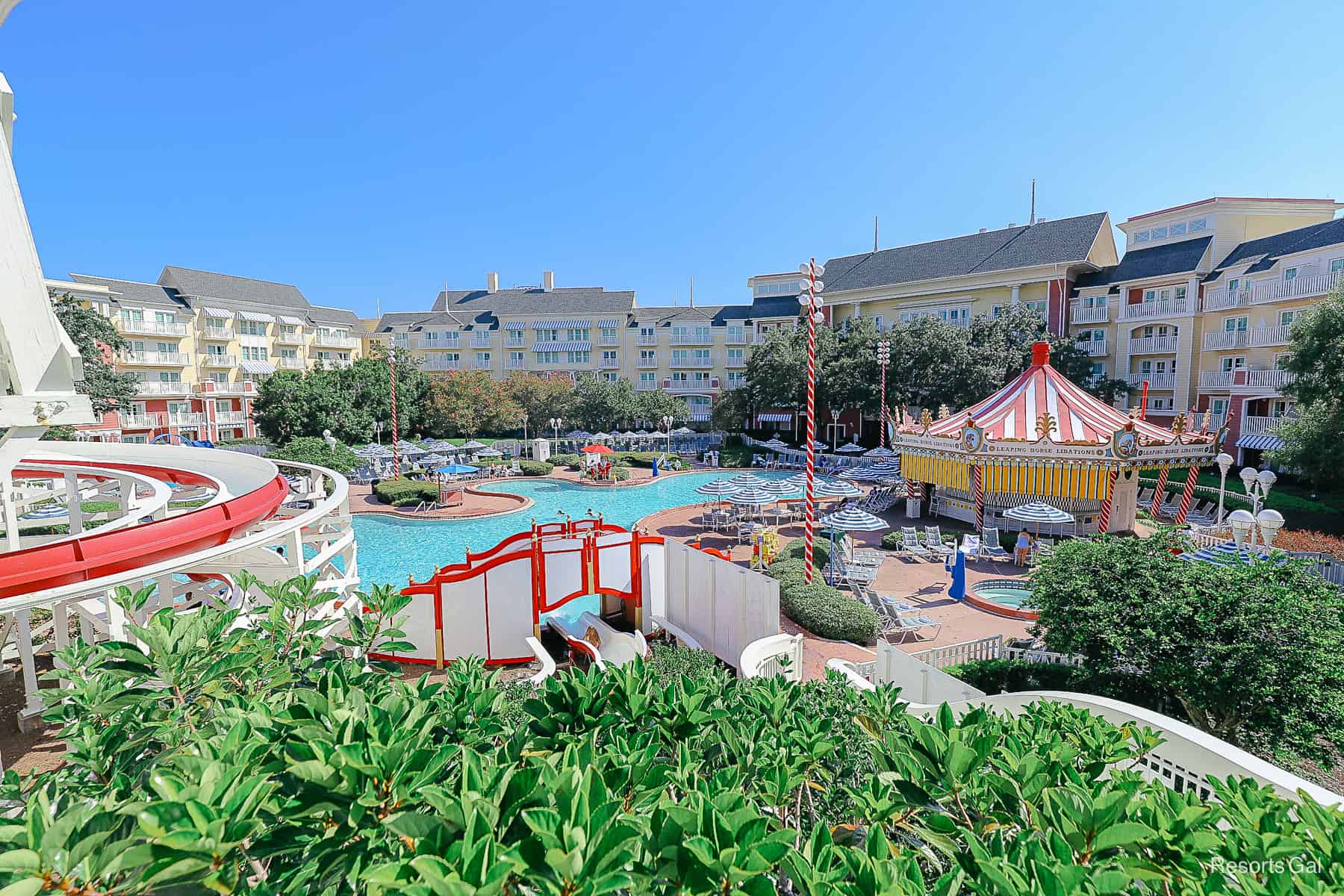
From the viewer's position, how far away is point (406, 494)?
2839cm

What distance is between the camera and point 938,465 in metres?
22.0

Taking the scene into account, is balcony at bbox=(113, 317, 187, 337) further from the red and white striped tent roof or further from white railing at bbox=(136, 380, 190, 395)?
the red and white striped tent roof

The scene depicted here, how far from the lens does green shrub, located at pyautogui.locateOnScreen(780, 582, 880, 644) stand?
497 inches

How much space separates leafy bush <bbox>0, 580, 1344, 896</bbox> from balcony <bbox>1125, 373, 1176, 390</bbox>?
3941 centimetres

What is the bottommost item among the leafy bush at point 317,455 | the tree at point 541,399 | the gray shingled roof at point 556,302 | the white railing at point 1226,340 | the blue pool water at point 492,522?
the blue pool water at point 492,522

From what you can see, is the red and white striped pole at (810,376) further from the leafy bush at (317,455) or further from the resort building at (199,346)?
the resort building at (199,346)

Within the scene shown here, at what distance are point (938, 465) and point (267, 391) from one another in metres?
37.3

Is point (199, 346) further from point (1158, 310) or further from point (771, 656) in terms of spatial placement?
point (1158, 310)

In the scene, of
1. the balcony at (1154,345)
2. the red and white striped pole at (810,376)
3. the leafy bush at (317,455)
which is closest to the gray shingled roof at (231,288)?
the leafy bush at (317,455)

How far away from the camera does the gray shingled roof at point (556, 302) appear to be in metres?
60.4

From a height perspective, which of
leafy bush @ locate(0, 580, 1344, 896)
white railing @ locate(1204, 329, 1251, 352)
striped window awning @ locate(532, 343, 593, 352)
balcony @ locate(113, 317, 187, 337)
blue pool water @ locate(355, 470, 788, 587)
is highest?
balcony @ locate(113, 317, 187, 337)

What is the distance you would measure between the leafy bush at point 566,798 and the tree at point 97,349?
129ft

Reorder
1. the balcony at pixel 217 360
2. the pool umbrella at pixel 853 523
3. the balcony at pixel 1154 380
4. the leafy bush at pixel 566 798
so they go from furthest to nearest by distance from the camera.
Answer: the balcony at pixel 217 360 < the balcony at pixel 1154 380 < the pool umbrella at pixel 853 523 < the leafy bush at pixel 566 798

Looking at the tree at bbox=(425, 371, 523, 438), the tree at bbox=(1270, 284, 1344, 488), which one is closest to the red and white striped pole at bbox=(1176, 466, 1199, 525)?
the tree at bbox=(1270, 284, 1344, 488)
